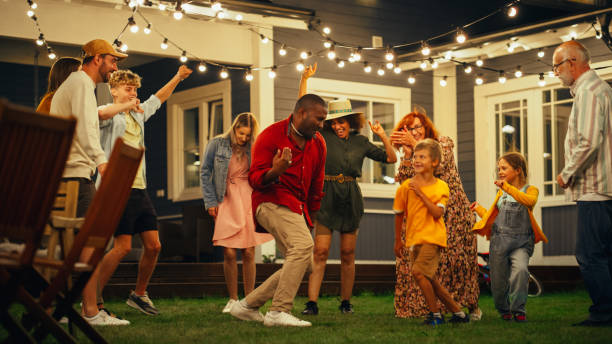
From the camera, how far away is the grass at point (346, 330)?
4168 millimetres

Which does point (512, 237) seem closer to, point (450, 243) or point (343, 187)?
point (450, 243)

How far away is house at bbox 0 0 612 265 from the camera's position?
10227mm

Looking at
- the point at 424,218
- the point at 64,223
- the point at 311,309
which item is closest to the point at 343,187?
the point at 311,309

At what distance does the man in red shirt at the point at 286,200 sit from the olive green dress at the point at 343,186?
1.22 meters

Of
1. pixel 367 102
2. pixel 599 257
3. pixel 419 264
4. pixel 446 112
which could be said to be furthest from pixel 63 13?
pixel 599 257

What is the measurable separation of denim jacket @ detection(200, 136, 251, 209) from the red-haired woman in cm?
136

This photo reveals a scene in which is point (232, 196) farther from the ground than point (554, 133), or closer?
closer

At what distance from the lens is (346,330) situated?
472 centimetres

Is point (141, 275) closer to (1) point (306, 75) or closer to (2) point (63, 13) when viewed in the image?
(1) point (306, 75)

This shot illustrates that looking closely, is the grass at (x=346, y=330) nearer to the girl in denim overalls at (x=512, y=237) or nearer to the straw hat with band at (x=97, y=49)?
the girl in denim overalls at (x=512, y=237)

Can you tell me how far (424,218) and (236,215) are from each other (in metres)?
1.85

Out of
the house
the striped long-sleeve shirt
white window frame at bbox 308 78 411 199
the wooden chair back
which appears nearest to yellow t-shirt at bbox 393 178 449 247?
the striped long-sleeve shirt

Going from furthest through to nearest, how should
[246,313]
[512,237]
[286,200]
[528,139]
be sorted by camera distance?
[528,139]
[512,237]
[246,313]
[286,200]

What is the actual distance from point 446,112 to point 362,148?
618 centimetres
